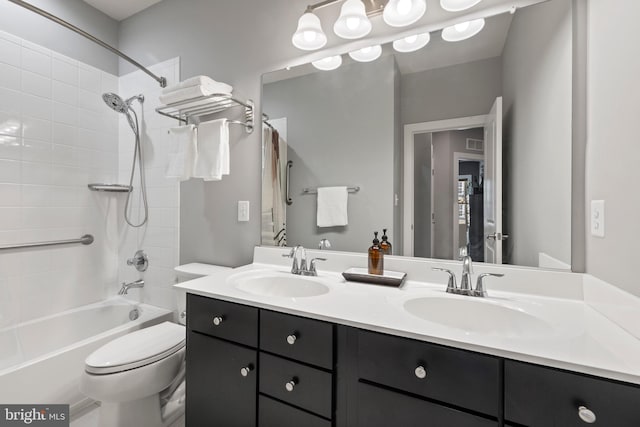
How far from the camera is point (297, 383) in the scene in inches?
35.6

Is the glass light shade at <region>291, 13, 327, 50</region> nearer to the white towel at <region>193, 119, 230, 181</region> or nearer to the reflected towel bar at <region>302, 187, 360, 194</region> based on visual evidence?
the white towel at <region>193, 119, 230, 181</region>

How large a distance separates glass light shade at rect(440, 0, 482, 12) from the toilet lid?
77.3 inches

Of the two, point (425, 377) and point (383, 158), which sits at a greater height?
point (383, 158)

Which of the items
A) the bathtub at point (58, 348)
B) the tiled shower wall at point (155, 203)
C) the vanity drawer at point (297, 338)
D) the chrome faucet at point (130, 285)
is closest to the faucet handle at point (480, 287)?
the vanity drawer at point (297, 338)

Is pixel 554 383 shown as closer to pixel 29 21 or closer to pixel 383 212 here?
pixel 383 212

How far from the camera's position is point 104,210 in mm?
2221

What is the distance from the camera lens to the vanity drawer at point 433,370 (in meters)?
0.66

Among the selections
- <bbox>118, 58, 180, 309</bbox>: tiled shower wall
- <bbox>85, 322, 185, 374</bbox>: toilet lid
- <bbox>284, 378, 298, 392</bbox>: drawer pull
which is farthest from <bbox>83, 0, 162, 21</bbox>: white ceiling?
<bbox>284, 378, 298, 392</bbox>: drawer pull

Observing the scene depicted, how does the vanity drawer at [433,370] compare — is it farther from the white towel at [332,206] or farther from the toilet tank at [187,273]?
the toilet tank at [187,273]

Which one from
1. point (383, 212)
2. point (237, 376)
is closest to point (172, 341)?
point (237, 376)

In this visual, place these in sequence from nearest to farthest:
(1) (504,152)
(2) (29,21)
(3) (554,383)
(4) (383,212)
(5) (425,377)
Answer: (3) (554,383)
(5) (425,377)
(1) (504,152)
(4) (383,212)
(2) (29,21)

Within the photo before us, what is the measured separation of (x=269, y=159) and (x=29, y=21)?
186 cm

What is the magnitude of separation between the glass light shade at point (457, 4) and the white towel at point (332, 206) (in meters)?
0.88

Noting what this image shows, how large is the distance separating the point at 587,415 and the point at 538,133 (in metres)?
0.93
